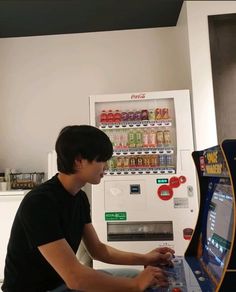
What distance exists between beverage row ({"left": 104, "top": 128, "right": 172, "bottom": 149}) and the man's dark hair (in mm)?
1582

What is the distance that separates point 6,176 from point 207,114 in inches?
86.6

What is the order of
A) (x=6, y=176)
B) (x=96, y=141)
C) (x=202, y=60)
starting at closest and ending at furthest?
(x=96, y=141) → (x=202, y=60) → (x=6, y=176)

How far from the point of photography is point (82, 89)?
360cm

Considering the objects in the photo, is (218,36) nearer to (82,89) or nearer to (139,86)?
(139,86)

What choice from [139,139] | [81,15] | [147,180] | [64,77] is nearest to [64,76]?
[64,77]

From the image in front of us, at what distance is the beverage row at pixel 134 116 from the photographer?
2.89m

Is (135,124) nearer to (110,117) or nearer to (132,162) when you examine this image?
(110,117)

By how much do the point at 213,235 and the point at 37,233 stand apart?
73 centimetres

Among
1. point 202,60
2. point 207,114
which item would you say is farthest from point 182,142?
Result: point 202,60

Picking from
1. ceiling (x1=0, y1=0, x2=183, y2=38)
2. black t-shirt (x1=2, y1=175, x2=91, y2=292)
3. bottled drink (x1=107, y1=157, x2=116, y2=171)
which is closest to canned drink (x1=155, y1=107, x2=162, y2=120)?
bottled drink (x1=107, y1=157, x2=116, y2=171)

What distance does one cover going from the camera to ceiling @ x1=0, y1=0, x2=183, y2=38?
3.01 m

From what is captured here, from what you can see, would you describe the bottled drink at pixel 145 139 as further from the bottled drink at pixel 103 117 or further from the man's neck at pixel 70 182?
the man's neck at pixel 70 182

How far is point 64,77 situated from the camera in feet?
11.9

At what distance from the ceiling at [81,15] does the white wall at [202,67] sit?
28cm
